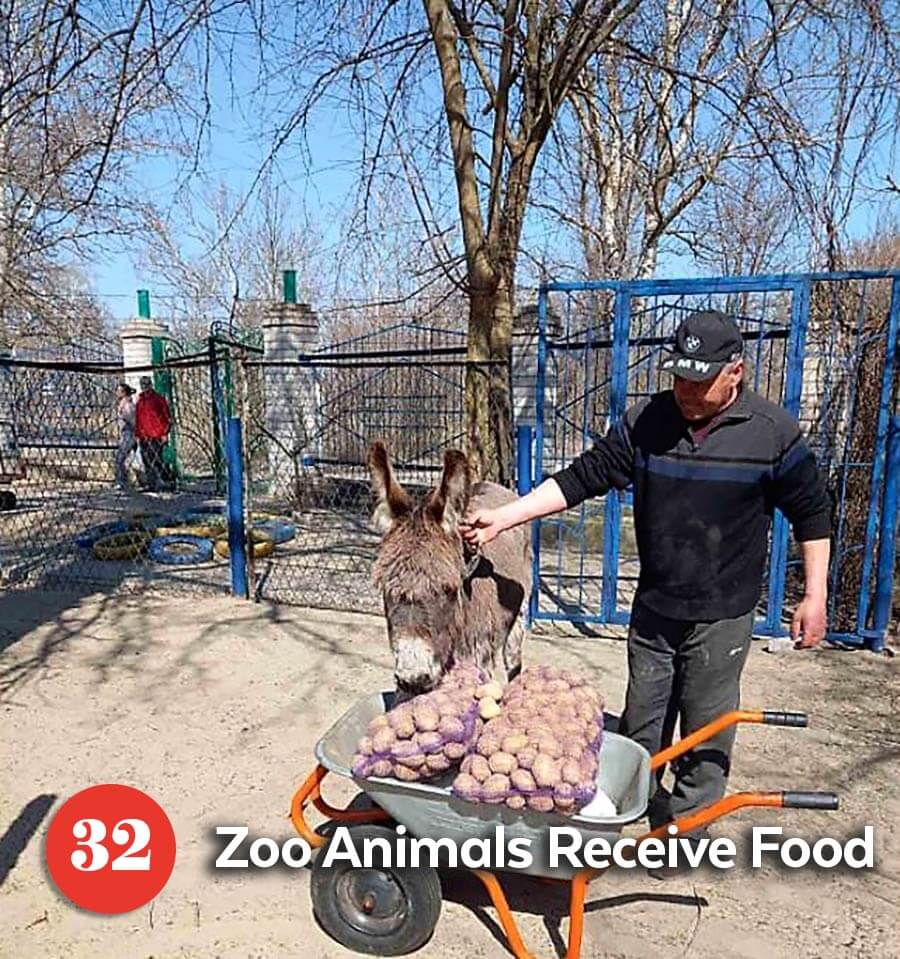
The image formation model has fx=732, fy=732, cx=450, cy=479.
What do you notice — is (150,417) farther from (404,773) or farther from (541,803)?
(541,803)

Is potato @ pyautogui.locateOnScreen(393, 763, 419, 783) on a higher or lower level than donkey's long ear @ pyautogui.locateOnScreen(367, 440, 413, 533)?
lower

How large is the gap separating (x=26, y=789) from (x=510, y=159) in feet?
19.7

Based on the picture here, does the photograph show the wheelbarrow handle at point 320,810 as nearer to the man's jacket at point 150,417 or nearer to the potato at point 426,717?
the potato at point 426,717

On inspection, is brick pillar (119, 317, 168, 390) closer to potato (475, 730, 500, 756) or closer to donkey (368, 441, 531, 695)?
donkey (368, 441, 531, 695)

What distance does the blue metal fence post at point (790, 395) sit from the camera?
5.11 m

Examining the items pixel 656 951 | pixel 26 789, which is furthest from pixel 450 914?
pixel 26 789

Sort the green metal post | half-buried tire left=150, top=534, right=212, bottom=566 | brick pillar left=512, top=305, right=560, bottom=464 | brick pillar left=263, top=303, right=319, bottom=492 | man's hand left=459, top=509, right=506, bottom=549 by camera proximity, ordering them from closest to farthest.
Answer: man's hand left=459, top=509, right=506, bottom=549 < half-buried tire left=150, top=534, right=212, bottom=566 < brick pillar left=512, top=305, right=560, bottom=464 < brick pillar left=263, top=303, right=319, bottom=492 < the green metal post

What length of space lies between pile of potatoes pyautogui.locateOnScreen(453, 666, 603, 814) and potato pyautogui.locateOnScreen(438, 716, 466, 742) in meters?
0.08

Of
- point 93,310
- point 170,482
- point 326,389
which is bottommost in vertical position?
point 170,482

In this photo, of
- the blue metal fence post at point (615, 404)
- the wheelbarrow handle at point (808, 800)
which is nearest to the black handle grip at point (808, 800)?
the wheelbarrow handle at point (808, 800)

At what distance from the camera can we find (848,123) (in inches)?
258

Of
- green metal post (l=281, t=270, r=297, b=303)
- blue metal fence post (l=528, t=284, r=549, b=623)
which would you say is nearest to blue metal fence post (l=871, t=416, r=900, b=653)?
blue metal fence post (l=528, t=284, r=549, b=623)

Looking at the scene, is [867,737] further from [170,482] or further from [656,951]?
[170,482]

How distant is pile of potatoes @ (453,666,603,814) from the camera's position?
219 cm
